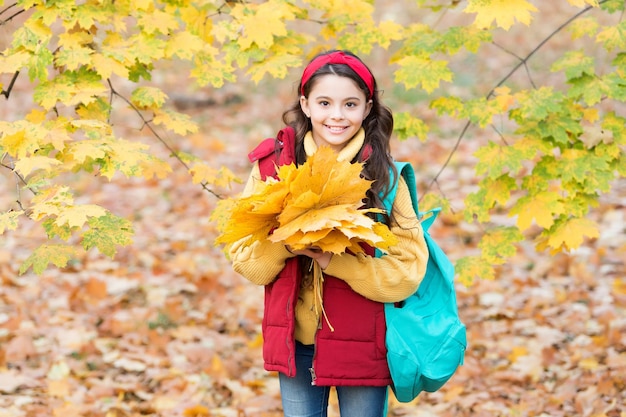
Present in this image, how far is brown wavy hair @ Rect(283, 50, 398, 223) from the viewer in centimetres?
240

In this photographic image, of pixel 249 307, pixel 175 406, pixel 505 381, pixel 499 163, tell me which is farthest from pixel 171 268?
pixel 499 163

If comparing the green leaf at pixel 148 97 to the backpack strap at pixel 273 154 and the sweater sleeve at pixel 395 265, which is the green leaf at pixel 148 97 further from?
the sweater sleeve at pixel 395 265

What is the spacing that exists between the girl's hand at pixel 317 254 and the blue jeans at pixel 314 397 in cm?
37

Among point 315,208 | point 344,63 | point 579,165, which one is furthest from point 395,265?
point 579,165

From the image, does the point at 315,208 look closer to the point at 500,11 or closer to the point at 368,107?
the point at 368,107

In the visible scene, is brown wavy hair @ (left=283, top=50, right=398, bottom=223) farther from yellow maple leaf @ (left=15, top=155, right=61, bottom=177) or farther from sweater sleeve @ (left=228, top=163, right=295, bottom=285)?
yellow maple leaf @ (left=15, top=155, right=61, bottom=177)

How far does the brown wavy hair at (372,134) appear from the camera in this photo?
240 centimetres

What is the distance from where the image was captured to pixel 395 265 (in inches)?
92.5

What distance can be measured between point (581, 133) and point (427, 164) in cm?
504

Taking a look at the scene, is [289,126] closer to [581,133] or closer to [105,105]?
[105,105]

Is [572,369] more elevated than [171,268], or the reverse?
[171,268]

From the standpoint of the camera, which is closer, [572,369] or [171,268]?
[572,369]

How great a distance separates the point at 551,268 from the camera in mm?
5801

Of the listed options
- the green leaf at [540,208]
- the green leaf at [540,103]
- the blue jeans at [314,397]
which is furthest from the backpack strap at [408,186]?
the green leaf at [540,103]
